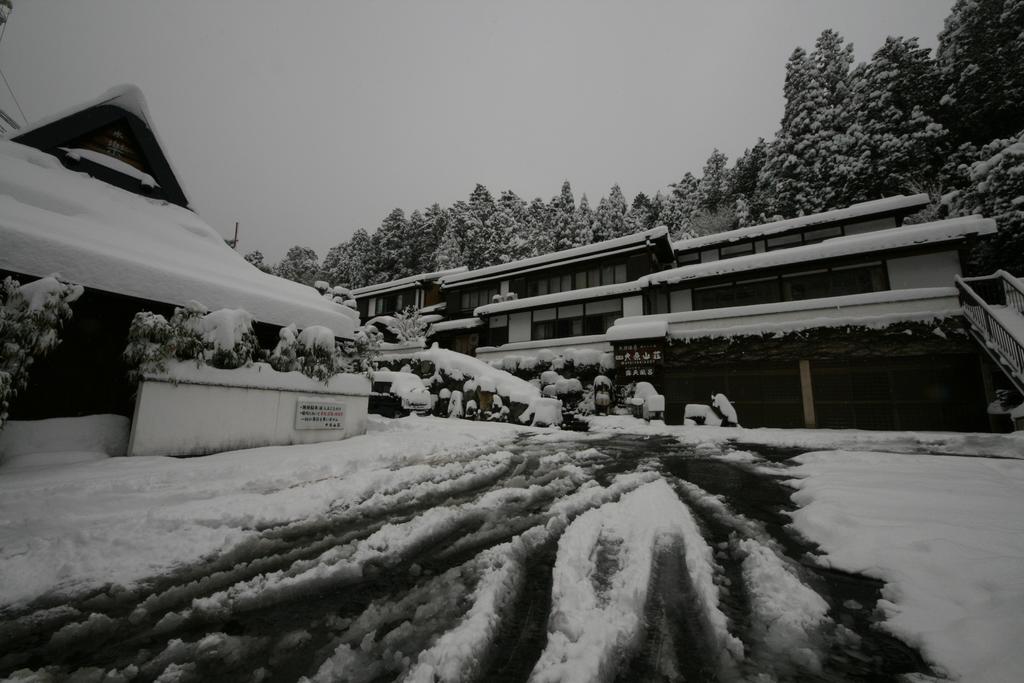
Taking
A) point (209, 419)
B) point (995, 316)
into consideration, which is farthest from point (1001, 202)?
point (209, 419)

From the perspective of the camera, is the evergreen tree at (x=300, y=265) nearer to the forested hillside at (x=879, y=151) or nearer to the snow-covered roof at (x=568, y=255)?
the forested hillside at (x=879, y=151)

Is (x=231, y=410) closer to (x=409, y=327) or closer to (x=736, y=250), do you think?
(x=409, y=327)

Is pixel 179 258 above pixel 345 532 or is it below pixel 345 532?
above

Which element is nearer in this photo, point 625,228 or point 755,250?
point 755,250

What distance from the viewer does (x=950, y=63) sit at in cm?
2400

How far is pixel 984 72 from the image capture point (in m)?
22.5

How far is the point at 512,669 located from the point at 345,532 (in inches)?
81.1

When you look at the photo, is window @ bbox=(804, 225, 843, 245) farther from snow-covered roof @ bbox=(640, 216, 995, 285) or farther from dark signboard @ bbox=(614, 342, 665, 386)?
dark signboard @ bbox=(614, 342, 665, 386)

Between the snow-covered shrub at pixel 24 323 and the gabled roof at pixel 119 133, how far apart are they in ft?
21.9

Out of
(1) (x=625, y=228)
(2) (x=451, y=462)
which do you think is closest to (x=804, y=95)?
(1) (x=625, y=228)

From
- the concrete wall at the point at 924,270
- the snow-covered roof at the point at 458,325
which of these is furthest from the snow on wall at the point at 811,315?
the snow-covered roof at the point at 458,325

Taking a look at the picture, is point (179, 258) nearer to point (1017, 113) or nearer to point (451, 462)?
point (451, 462)

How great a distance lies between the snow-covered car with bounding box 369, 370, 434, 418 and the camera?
525 inches

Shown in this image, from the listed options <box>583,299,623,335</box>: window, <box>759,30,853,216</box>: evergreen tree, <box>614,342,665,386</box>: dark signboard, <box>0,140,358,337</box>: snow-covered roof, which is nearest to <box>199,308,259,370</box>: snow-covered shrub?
<box>0,140,358,337</box>: snow-covered roof
